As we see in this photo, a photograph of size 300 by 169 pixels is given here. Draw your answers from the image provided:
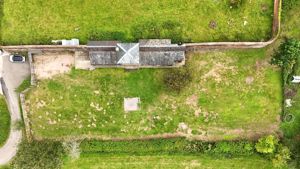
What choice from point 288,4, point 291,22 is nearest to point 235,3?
point 288,4

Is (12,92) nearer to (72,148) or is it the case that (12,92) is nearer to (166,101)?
(72,148)

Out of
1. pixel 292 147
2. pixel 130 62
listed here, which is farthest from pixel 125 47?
pixel 292 147

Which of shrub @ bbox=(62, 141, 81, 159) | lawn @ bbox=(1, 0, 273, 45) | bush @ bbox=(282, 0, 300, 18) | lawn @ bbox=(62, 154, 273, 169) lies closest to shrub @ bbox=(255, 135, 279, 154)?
lawn @ bbox=(62, 154, 273, 169)

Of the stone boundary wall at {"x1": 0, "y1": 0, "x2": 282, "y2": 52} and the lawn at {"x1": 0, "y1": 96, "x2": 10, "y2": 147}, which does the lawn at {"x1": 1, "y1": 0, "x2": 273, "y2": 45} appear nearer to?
the stone boundary wall at {"x1": 0, "y1": 0, "x2": 282, "y2": 52}

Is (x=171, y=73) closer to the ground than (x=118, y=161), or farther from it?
farther from it

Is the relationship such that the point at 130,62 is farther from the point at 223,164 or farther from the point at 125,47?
the point at 223,164

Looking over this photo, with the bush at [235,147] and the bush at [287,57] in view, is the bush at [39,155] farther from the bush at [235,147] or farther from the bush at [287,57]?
the bush at [287,57]

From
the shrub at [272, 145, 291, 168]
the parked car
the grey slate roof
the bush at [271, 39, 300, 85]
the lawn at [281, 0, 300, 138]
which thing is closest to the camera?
the grey slate roof
